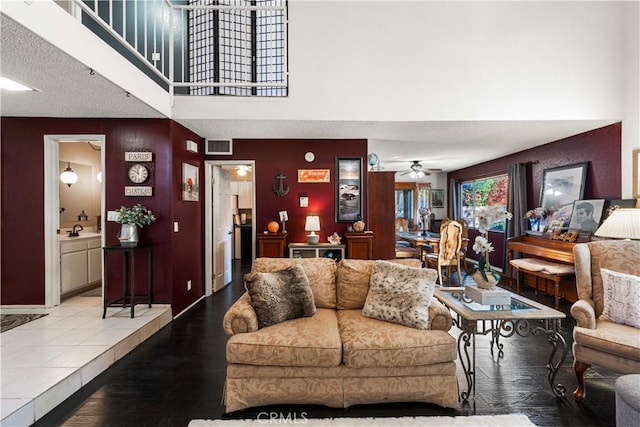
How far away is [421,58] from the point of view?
3758 millimetres

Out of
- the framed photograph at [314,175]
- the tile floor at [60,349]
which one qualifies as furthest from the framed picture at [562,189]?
the tile floor at [60,349]

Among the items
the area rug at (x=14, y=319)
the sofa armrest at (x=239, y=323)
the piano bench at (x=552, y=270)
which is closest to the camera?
the sofa armrest at (x=239, y=323)

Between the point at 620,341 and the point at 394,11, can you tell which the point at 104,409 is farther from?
the point at 394,11

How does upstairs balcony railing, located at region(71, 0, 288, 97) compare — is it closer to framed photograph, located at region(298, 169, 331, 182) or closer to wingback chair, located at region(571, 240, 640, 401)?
framed photograph, located at region(298, 169, 331, 182)

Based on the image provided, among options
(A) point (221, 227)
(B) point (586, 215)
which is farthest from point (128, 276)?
(B) point (586, 215)

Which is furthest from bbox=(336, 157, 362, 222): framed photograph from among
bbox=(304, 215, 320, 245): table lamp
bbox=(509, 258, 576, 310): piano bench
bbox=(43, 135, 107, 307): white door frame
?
bbox=(43, 135, 107, 307): white door frame

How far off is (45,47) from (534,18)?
4941mm

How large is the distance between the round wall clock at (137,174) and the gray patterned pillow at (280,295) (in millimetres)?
2260

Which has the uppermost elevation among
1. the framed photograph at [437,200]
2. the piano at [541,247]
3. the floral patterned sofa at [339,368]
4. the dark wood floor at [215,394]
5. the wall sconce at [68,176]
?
the wall sconce at [68,176]

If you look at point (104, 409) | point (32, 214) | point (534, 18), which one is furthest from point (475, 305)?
point (32, 214)

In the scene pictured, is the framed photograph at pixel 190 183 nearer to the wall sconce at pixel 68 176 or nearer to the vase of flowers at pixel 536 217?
the wall sconce at pixel 68 176

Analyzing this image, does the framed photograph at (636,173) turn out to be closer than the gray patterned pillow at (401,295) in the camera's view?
No

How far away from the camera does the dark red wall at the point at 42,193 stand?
370 centimetres

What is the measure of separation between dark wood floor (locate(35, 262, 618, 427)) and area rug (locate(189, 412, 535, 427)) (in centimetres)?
6
